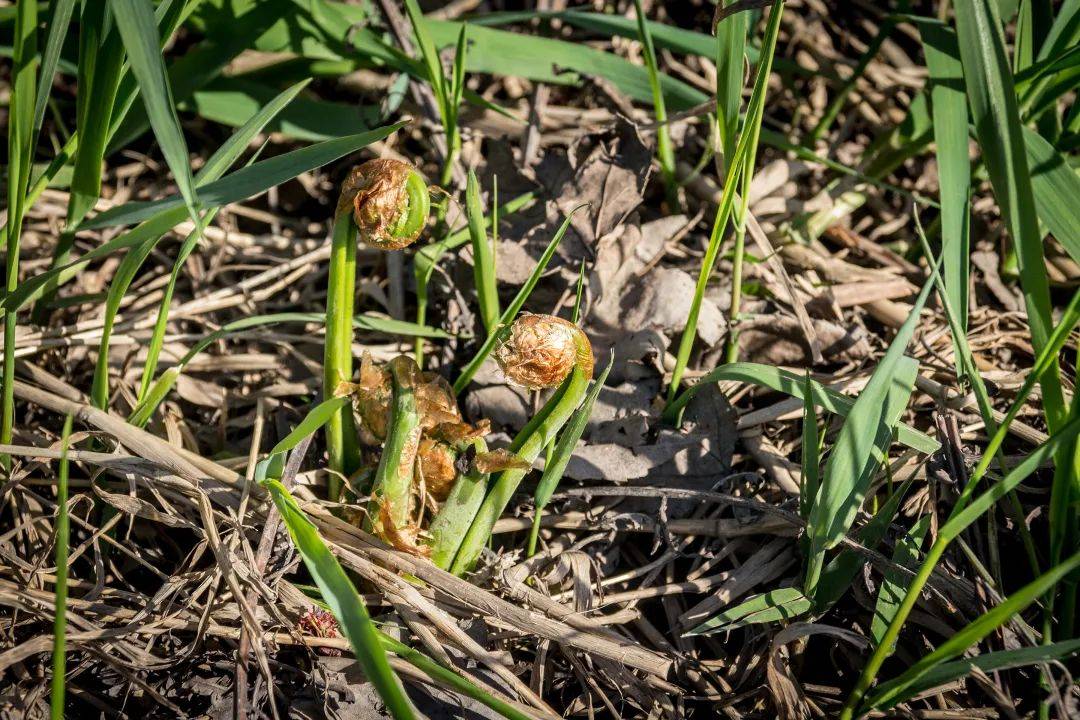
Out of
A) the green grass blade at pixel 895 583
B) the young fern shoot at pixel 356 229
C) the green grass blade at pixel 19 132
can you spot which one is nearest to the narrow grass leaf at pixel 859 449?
the green grass blade at pixel 895 583

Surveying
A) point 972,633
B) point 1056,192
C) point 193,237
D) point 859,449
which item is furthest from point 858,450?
point 193,237

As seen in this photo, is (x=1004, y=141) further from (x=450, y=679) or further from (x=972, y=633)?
(x=450, y=679)

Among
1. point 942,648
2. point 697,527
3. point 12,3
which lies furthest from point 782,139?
point 12,3

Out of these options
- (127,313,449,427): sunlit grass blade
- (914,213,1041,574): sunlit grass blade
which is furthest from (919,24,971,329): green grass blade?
(127,313,449,427): sunlit grass blade

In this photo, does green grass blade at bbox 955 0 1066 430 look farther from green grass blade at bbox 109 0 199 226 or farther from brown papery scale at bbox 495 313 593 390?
green grass blade at bbox 109 0 199 226

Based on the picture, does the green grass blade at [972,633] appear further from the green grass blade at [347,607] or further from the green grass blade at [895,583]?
the green grass blade at [347,607]

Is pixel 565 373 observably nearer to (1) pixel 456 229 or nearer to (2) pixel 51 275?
(1) pixel 456 229

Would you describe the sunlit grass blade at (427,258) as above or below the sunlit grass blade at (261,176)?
below
